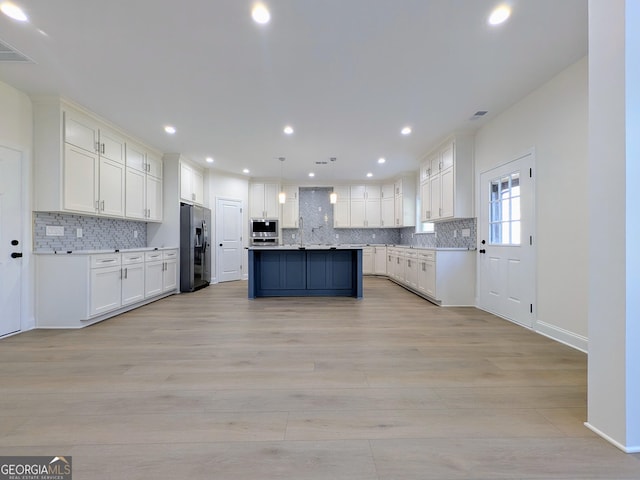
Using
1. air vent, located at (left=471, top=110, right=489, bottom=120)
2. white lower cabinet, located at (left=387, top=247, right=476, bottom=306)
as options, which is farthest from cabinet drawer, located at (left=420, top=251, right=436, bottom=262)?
air vent, located at (left=471, top=110, right=489, bottom=120)

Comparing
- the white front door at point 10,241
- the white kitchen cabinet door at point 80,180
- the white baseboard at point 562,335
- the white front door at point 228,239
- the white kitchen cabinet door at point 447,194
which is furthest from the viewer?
the white front door at point 228,239

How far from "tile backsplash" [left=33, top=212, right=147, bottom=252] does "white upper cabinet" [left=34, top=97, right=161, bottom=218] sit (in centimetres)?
28

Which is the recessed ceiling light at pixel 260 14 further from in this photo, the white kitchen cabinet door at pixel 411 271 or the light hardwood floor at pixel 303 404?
the white kitchen cabinet door at pixel 411 271

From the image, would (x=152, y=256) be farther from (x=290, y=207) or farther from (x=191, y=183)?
(x=290, y=207)

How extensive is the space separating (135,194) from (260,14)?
3.85 m

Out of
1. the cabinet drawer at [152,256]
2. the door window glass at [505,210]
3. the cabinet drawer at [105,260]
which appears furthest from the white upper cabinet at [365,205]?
the cabinet drawer at [105,260]

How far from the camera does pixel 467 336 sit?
3.13 meters

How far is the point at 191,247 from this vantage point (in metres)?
5.77

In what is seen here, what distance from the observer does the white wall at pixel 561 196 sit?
2.74m

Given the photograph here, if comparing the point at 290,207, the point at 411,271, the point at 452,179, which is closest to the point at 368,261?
the point at 411,271

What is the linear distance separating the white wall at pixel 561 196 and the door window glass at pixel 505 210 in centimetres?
36

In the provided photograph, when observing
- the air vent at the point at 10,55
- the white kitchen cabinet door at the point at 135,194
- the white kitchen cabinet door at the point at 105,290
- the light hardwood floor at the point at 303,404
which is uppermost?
the air vent at the point at 10,55

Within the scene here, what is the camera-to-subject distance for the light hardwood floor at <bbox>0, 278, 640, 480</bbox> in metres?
1.33

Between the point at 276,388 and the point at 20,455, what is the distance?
1287 mm
